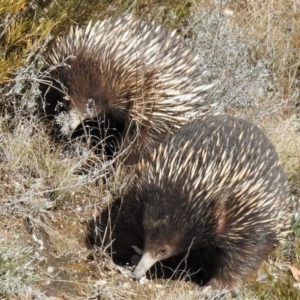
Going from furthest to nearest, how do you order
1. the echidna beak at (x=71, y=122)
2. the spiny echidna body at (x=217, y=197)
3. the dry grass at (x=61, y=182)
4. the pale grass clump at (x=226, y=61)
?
1. the pale grass clump at (x=226, y=61)
2. the echidna beak at (x=71, y=122)
3. the dry grass at (x=61, y=182)
4. the spiny echidna body at (x=217, y=197)

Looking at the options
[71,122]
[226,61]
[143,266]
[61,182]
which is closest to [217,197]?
[143,266]

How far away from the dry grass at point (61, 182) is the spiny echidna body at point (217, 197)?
268mm

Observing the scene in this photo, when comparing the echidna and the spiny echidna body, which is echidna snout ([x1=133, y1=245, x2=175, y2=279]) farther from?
the echidna

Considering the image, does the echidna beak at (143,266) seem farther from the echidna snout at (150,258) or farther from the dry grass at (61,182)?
the dry grass at (61,182)

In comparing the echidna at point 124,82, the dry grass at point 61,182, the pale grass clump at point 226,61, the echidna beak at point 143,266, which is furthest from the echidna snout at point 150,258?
the pale grass clump at point 226,61

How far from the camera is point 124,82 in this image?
16.0 ft

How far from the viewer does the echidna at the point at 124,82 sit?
479cm

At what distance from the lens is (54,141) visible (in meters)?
4.96

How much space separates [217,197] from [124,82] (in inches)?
45.1

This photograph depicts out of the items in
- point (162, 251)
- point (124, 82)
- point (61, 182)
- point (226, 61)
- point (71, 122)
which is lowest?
point (61, 182)

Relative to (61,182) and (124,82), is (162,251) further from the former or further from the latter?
(124,82)

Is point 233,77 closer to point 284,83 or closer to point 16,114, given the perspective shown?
point 284,83

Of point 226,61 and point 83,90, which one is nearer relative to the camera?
point 83,90

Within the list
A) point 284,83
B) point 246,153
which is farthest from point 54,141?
point 284,83
